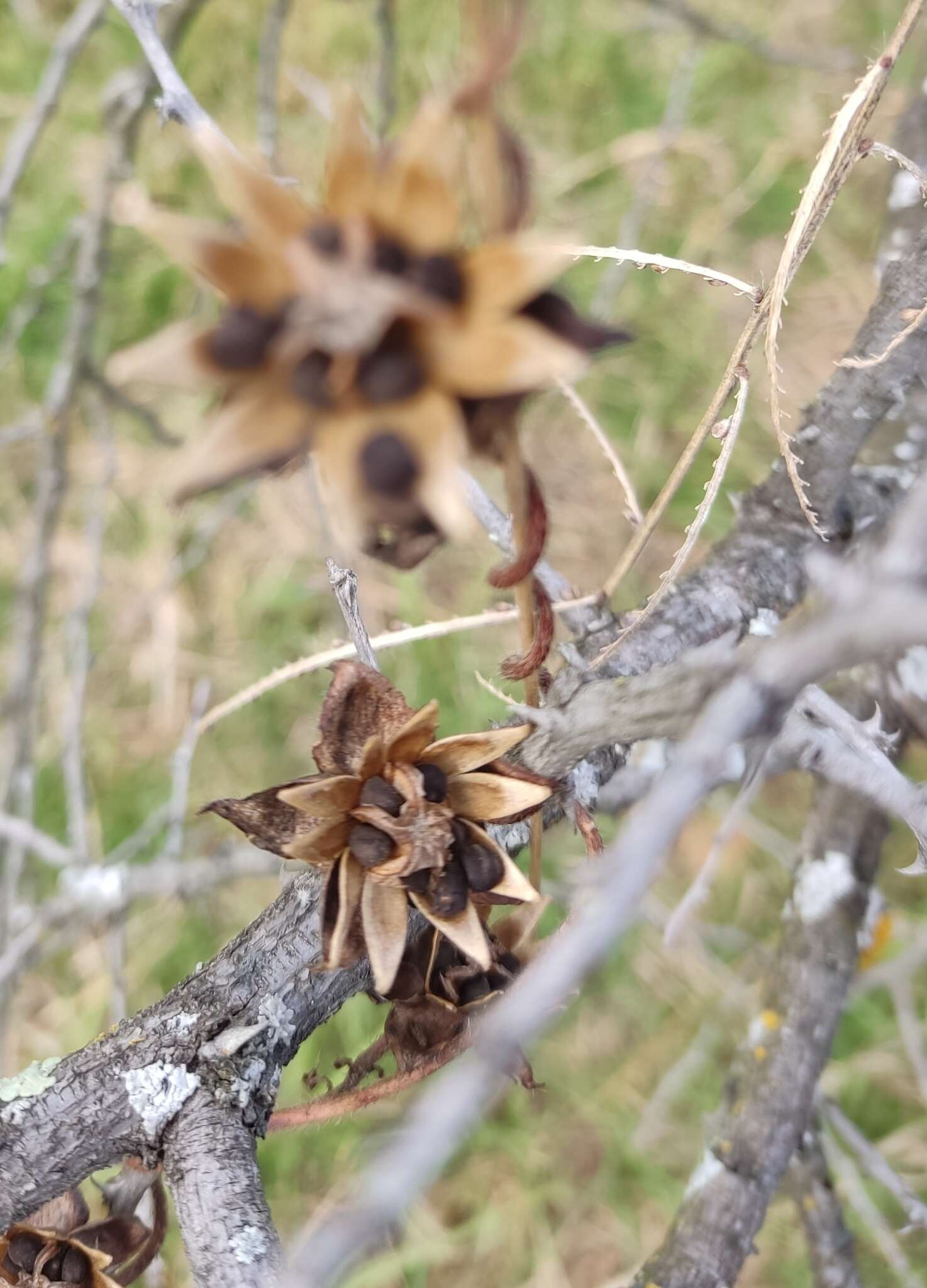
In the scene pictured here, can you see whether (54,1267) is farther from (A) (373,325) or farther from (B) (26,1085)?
(A) (373,325)

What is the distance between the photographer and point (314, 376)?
397 mm

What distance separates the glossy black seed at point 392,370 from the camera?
0.39 m

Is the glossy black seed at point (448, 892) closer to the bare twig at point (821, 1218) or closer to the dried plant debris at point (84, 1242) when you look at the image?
the dried plant debris at point (84, 1242)

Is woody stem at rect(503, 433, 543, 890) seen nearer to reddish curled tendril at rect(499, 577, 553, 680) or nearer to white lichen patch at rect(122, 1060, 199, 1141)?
reddish curled tendril at rect(499, 577, 553, 680)

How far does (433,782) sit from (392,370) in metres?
0.34

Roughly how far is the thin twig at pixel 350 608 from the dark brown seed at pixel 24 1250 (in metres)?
0.53

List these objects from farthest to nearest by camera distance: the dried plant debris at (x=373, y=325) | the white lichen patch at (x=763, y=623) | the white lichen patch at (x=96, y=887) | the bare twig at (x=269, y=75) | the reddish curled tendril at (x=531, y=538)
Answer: the bare twig at (x=269, y=75), the white lichen patch at (x=96, y=887), the white lichen patch at (x=763, y=623), the reddish curled tendril at (x=531, y=538), the dried plant debris at (x=373, y=325)

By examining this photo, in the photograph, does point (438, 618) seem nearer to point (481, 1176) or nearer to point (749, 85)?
point (481, 1176)

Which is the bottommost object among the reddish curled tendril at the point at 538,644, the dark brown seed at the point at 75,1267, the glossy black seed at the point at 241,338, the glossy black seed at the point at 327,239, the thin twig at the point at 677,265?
the dark brown seed at the point at 75,1267

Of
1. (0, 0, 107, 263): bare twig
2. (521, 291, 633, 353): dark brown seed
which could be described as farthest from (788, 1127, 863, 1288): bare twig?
(0, 0, 107, 263): bare twig

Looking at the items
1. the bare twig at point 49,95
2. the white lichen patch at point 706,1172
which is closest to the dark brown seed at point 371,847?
the white lichen patch at point 706,1172

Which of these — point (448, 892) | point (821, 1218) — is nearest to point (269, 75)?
point (448, 892)

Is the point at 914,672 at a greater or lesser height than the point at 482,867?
lesser

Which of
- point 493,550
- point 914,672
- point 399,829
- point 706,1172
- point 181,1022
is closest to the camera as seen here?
point 399,829
